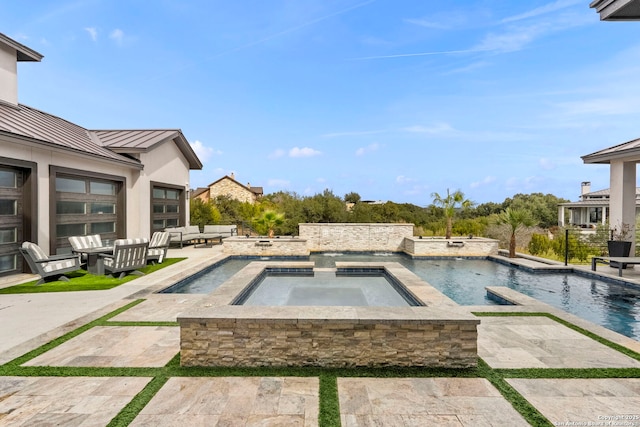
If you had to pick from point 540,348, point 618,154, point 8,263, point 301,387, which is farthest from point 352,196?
point 301,387

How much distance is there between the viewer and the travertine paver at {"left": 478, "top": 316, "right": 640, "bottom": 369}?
3660 millimetres

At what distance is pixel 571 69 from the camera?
39.7ft

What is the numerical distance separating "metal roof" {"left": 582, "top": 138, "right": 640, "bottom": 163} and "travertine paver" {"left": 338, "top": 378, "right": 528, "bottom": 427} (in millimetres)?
10329

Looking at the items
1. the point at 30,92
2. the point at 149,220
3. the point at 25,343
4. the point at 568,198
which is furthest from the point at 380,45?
the point at 568,198

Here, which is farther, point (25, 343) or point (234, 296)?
point (234, 296)

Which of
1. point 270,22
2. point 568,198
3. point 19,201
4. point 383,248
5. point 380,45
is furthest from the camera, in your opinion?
point 568,198

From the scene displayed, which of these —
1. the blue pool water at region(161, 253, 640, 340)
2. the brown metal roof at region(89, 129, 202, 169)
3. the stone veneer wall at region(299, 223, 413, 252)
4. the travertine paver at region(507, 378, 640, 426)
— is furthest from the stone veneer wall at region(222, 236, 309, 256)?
the travertine paver at region(507, 378, 640, 426)

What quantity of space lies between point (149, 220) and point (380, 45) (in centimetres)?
1368

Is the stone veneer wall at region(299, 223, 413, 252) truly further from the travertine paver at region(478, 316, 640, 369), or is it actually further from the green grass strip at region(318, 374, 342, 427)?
the green grass strip at region(318, 374, 342, 427)

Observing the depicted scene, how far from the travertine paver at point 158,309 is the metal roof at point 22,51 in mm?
9762

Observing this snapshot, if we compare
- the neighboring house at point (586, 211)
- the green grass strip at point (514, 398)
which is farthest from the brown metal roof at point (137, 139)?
the neighboring house at point (586, 211)

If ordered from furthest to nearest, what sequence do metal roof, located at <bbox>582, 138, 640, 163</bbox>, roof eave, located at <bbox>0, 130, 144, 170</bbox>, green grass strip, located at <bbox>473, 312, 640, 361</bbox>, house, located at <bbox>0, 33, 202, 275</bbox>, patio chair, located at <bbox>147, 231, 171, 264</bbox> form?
patio chair, located at <bbox>147, 231, 171, 264</bbox>, metal roof, located at <bbox>582, 138, 640, 163</bbox>, house, located at <bbox>0, 33, 202, 275</bbox>, roof eave, located at <bbox>0, 130, 144, 170</bbox>, green grass strip, located at <bbox>473, 312, 640, 361</bbox>

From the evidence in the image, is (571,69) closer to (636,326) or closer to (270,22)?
(636,326)

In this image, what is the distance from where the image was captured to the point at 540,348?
160 inches
